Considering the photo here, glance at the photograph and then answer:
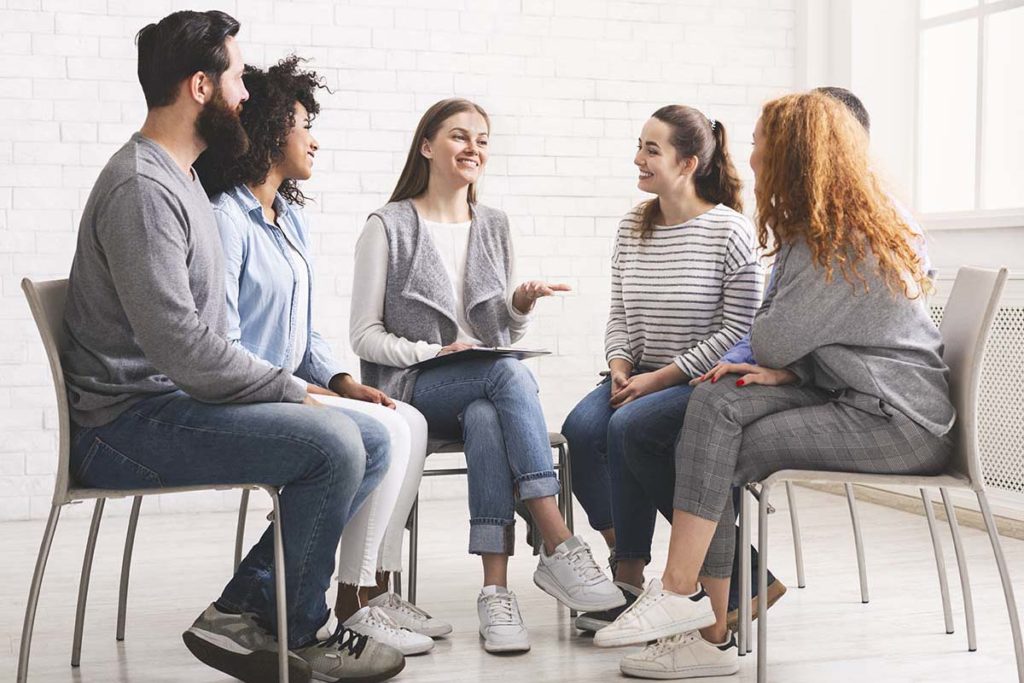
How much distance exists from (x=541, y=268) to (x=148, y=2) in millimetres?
1716

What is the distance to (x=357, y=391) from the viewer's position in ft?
8.89

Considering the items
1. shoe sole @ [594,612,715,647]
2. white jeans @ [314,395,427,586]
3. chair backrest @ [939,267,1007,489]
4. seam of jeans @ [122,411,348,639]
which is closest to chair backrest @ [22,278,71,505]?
seam of jeans @ [122,411,348,639]

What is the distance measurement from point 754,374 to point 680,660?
1.92 feet

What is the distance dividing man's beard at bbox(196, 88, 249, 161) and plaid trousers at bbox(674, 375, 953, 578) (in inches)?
40.1

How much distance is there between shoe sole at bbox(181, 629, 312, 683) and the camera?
7.64 feet

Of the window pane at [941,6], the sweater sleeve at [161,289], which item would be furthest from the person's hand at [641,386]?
the window pane at [941,6]

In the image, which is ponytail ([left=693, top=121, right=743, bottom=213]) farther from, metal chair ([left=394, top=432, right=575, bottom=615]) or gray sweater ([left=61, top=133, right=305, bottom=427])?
gray sweater ([left=61, top=133, right=305, bottom=427])

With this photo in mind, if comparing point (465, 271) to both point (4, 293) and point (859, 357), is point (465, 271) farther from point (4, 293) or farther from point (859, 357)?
point (4, 293)

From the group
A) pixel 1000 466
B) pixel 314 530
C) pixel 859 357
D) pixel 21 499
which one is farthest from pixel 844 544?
pixel 21 499

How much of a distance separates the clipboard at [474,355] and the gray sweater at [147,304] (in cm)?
53

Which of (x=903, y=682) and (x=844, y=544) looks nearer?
(x=903, y=682)

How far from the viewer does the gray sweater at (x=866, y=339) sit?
230 centimetres

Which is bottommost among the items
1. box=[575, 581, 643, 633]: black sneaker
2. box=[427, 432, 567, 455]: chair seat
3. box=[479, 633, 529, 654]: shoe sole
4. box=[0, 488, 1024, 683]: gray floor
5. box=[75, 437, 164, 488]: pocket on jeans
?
box=[0, 488, 1024, 683]: gray floor

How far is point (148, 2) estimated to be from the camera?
14.3ft
